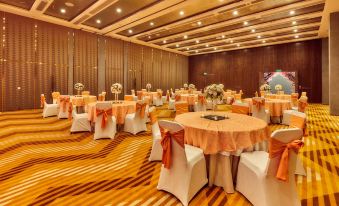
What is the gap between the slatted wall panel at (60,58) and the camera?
1093 cm

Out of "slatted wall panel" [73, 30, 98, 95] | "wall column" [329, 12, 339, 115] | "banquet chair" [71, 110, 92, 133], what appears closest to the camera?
"banquet chair" [71, 110, 92, 133]

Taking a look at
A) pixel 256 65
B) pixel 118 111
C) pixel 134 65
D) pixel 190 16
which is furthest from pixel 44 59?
pixel 256 65

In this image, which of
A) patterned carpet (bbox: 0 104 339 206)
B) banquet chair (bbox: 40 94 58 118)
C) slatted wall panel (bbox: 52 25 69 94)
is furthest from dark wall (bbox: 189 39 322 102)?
banquet chair (bbox: 40 94 58 118)

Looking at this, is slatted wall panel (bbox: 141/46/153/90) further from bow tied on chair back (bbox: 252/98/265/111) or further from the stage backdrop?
bow tied on chair back (bbox: 252/98/265/111)

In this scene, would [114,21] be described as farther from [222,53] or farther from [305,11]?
[222,53]

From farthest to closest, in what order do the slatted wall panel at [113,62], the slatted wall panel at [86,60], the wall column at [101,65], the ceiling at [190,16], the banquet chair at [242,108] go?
the slatted wall panel at [113,62], the wall column at [101,65], the slatted wall panel at [86,60], the ceiling at [190,16], the banquet chair at [242,108]

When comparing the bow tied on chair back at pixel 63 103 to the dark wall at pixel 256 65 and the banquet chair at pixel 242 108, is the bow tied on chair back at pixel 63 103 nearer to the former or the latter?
the banquet chair at pixel 242 108

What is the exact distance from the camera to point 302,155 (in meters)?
4.06

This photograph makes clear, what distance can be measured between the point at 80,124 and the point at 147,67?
11339mm

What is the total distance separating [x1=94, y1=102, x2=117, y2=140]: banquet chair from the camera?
4.95 meters

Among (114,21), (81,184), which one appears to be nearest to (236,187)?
(81,184)

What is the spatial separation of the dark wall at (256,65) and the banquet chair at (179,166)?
49.7ft

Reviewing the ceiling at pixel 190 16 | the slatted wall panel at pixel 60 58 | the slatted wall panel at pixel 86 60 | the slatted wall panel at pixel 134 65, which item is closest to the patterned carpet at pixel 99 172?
the ceiling at pixel 190 16

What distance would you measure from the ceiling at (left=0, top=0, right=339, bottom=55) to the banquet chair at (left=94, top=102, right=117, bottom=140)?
477 centimetres
